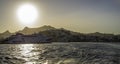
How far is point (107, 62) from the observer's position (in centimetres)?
3569

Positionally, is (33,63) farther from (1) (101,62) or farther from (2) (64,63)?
(1) (101,62)

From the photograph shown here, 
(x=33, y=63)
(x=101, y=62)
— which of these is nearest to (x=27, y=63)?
(x=33, y=63)

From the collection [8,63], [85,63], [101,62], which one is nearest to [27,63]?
[8,63]

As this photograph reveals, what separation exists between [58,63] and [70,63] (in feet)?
6.36

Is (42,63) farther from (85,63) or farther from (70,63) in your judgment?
(85,63)

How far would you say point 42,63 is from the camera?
3550 cm

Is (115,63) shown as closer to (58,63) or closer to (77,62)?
(77,62)

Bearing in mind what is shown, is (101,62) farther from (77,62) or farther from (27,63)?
(27,63)

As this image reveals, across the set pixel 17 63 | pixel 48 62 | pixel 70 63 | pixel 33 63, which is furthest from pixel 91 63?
pixel 17 63

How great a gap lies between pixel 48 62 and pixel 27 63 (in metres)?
3.47

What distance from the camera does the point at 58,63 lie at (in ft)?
115

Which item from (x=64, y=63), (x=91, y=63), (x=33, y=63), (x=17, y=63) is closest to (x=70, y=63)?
(x=64, y=63)

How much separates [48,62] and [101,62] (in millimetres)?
8732

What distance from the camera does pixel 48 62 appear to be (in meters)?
36.5
